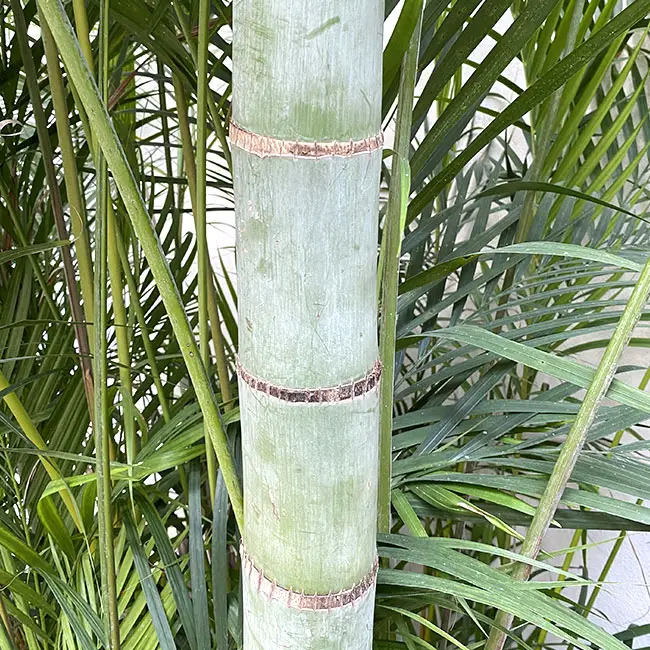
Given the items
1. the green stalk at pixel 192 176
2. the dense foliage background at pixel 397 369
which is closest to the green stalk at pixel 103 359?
the dense foliage background at pixel 397 369

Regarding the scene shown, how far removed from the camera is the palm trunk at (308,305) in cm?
19

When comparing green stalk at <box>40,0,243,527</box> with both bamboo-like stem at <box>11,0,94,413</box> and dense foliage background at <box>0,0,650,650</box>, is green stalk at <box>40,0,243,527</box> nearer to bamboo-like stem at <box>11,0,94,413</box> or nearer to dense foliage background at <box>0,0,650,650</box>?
dense foliage background at <box>0,0,650,650</box>

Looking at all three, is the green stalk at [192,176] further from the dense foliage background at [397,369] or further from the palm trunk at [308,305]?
the palm trunk at [308,305]

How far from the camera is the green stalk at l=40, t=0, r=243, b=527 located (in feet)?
0.67

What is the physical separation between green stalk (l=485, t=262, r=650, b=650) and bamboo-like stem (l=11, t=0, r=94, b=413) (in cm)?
26

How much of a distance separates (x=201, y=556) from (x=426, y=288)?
247 millimetres

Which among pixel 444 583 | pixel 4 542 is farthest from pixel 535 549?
pixel 4 542

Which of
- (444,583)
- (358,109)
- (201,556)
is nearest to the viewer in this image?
(358,109)

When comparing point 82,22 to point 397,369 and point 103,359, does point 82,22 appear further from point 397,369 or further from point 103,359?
point 397,369

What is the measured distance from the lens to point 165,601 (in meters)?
0.45

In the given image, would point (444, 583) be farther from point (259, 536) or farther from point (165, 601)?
point (165, 601)

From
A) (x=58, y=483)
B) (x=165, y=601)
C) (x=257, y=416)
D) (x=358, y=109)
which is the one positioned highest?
(x=358, y=109)

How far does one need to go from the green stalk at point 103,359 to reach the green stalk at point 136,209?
0.17ft

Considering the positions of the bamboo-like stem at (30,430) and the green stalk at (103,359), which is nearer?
the green stalk at (103,359)
